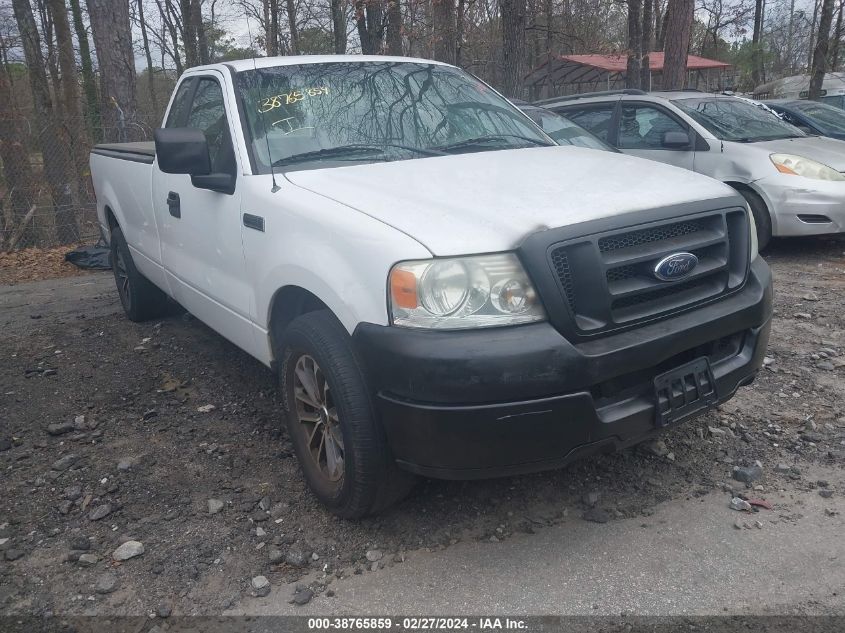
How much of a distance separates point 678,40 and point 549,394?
13.1 m

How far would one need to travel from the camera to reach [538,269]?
2.55 m

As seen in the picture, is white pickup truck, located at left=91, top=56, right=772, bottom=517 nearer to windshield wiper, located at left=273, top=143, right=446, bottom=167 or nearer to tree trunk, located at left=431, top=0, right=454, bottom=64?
windshield wiper, located at left=273, top=143, right=446, bottom=167

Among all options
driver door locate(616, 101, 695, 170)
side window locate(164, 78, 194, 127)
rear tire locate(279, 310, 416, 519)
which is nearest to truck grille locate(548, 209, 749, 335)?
rear tire locate(279, 310, 416, 519)

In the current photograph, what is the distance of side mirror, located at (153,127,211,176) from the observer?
3.55 metres

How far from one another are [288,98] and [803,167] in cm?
558

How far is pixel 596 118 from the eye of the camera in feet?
29.6

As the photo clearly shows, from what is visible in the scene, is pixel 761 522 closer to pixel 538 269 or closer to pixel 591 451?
pixel 591 451

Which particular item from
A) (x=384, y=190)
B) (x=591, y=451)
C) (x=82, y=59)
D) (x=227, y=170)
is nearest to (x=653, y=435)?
(x=591, y=451)

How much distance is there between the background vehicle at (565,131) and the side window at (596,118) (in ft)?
4.13

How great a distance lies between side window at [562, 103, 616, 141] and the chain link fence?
6182 millimetres

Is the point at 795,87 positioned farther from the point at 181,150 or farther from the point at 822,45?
the point at 181,150

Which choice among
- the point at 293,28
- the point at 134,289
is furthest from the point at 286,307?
the point at 293,28

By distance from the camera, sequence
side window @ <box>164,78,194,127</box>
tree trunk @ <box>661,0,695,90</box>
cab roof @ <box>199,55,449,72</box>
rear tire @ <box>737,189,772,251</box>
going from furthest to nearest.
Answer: tree trunk @ <box>661,0,695,90</box>
rear tire @ <box>737,189,772,251</box>
side window @ <box>164,78,194,127</box>
cab roof @ <box>199,55,449,72</box>

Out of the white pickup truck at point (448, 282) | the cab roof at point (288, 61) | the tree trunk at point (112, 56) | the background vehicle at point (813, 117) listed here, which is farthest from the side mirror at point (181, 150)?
the background vehicle at point (813, 117)
